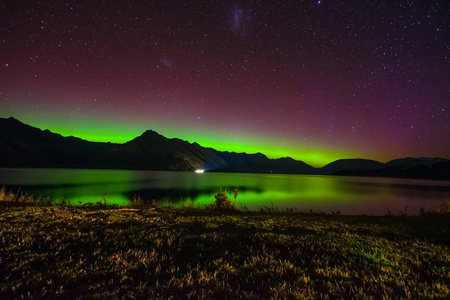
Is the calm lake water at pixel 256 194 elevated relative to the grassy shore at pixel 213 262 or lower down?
lower down

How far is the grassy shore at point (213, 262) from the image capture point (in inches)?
205

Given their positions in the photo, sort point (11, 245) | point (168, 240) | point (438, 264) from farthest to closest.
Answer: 1. point (168, 240)
2. point (11, 245)
3. point (438, 264)

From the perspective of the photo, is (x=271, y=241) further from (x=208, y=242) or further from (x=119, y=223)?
(x=119, y=223)

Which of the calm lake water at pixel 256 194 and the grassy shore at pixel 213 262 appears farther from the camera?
the calm lake water at pixel 256 194

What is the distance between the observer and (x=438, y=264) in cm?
A: 690

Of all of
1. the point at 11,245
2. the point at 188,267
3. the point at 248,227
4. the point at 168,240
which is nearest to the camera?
the point at 188,267

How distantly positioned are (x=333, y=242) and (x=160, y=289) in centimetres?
634

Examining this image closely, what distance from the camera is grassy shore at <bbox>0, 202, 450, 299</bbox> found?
5219 mm

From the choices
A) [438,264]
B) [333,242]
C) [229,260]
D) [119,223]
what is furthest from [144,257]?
[438,264]

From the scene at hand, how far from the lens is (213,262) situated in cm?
673

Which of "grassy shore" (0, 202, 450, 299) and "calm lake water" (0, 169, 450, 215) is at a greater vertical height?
"grassy shore" (0, 202, 450, 299)

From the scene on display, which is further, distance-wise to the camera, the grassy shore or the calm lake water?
the calm lake water

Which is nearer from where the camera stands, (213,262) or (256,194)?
(213,262)

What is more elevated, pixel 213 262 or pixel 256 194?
pixel 213 262
